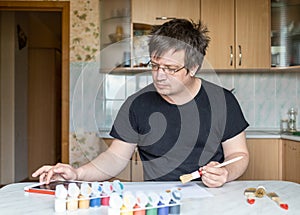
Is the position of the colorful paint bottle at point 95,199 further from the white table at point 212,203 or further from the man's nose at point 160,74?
the man's nose at point 160,74

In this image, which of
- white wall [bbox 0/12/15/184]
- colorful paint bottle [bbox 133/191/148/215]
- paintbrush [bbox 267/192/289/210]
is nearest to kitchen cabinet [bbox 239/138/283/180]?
paintbrush [bbox 267/192/289/210]

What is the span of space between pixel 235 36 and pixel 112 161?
2118mm

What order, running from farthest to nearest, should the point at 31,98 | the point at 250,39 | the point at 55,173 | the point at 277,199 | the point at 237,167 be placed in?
the point at 31,98 < the point at 250,39 < the point at 237,167 < the point at 55,173 < the point at 277,199

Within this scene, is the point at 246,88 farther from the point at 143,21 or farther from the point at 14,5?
the point at 14,5

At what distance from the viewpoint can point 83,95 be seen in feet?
4.25

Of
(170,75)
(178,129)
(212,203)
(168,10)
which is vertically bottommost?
(212,203)

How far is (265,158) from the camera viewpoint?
122 inches

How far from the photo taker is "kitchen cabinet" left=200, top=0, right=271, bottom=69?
10.8ft

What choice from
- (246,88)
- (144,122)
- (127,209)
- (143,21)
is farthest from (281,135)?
(127,209)

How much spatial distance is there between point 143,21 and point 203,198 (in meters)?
2.31

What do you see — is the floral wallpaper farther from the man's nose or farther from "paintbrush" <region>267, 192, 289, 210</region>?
"paintbrush" <region>267, 192, 289, 210</region>

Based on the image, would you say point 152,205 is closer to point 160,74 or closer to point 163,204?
point 163,204

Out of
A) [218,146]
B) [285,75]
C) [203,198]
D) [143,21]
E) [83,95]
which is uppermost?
[143,21]

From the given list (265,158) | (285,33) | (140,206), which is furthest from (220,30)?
(140,206)
